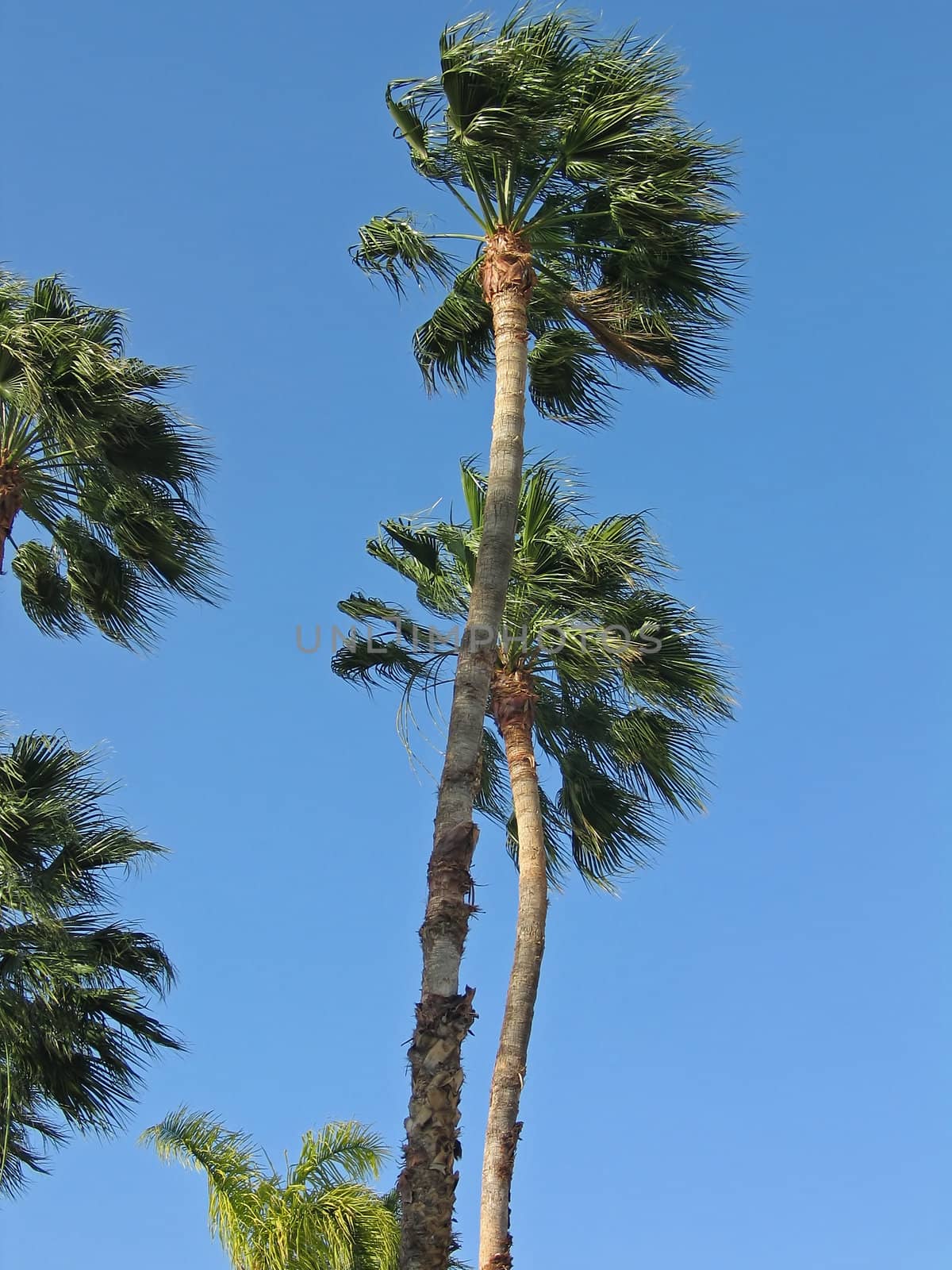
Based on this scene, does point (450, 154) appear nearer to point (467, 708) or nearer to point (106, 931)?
point (467, 708)

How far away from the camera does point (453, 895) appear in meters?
7.99

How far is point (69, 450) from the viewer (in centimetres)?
1135

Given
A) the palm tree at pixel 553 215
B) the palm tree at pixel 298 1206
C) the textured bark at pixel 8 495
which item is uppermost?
the palm tree at pixel 553 215

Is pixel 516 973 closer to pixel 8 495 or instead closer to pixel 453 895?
pixel 453 895

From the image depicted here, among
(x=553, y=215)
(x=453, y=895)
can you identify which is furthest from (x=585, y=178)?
(x=453, y=895)

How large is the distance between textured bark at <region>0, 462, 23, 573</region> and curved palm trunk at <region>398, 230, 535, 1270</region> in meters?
3.72

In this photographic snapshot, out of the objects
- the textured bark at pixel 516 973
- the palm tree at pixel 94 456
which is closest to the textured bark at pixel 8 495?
the palm tree at pixel 94 456

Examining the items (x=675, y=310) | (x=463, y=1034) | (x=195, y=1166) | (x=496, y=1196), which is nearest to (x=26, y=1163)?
(x=195, y=1166)

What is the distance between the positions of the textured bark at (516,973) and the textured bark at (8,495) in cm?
443

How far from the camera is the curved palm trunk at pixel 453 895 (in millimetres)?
7156

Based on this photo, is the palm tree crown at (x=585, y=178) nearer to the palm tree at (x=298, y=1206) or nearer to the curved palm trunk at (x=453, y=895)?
the curved palm trunk at (x=453, y=895)

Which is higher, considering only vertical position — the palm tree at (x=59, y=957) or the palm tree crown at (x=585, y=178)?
the palm tree crown at (x=585, y=178)

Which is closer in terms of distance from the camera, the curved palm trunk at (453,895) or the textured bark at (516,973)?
the curved palm trunk at (453,895)

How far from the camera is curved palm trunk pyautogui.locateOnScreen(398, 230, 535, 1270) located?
716 centimetres
